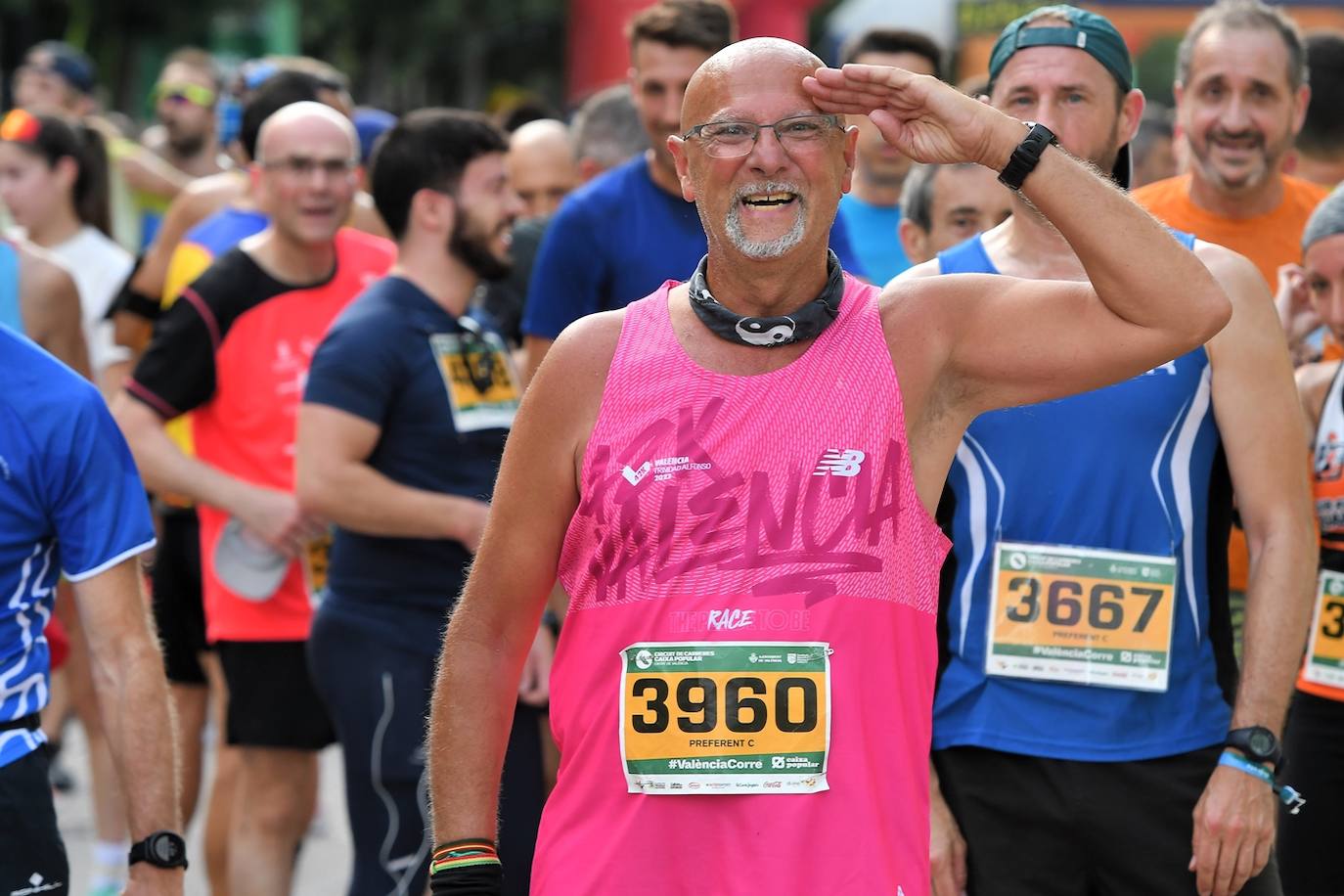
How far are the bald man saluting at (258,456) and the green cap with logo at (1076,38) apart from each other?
8.61 feet

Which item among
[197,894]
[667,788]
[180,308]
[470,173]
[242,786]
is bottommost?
[197,894]

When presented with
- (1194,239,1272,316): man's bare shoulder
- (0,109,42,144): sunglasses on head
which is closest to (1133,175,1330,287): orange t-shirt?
(1194,239,1272,316): man's bare shoulder

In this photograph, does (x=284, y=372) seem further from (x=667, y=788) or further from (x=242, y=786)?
(x=667, y=788)

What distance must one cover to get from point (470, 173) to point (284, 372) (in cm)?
92

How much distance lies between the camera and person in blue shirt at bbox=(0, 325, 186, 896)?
388 cm

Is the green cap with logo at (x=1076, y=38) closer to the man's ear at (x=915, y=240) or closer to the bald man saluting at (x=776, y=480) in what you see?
the bald man saluting at (x=776, y=480)

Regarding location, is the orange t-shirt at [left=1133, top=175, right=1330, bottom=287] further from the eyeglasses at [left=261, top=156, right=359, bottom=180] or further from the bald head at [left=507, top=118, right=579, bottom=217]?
the bald head at [left=507, top=118, right=579, bottom=217]

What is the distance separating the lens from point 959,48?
86.1ft

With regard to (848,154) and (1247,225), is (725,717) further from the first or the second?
(1247,225)

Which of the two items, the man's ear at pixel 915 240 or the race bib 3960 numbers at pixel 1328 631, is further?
the man's ear at pixel 915 240

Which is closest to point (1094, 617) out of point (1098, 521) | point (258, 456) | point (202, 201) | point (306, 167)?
point (1098, 521)

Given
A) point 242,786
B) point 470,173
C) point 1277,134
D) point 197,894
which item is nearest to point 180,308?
point 470,173

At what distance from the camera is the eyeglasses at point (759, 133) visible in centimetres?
327

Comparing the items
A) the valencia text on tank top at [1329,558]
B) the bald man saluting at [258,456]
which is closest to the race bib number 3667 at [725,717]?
the valencia text on tank top at [1329,558]
